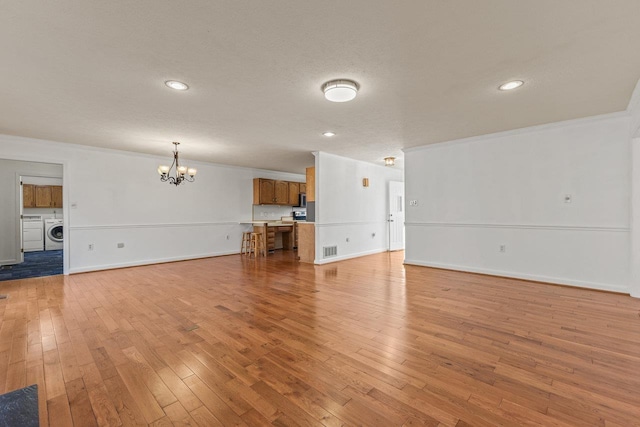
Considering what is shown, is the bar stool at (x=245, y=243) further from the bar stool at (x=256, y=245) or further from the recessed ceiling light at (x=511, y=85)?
the recessed ceiling light at (x=511, y=85)

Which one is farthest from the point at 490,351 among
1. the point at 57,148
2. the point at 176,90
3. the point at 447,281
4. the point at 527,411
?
the point at 57,148

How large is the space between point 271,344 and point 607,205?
4868 mm

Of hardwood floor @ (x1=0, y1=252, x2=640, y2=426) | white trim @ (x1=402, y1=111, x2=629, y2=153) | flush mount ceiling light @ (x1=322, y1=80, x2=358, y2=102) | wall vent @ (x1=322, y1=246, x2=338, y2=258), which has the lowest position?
hardwood floor @ (x1=0, y1=252, x2=640, y2=426)

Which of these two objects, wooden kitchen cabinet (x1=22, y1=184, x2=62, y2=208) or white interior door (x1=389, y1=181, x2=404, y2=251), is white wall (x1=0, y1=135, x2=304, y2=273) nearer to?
white interior door (x1=389, y1=181, x2=404, y2=251)

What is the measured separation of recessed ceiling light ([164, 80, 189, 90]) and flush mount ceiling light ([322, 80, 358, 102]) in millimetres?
1449

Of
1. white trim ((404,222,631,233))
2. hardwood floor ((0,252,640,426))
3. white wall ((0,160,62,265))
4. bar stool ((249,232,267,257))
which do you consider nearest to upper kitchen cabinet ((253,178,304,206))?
bar stool ((249,232,267,257))

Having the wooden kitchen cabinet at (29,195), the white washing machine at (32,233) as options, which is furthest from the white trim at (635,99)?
the wooden kitchen cabinet at (29,195)

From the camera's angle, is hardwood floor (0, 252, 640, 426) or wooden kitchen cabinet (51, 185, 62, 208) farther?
wooden kitchen cabinet (51, 185, 62, 208)

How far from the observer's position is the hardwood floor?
1608 millimetres

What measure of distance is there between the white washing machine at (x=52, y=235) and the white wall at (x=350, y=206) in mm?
8623

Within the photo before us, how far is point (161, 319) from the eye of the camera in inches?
118

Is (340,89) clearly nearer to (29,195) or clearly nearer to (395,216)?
(395,216)

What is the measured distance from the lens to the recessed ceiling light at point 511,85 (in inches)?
112

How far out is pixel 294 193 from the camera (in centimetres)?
934
